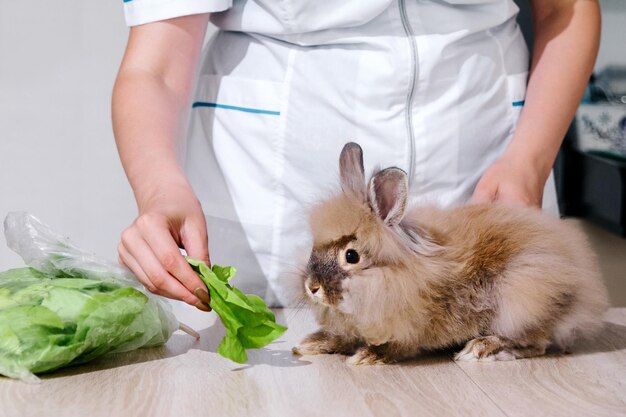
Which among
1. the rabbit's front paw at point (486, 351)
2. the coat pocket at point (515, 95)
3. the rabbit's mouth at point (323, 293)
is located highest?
the coat pocket at point (515, 95)

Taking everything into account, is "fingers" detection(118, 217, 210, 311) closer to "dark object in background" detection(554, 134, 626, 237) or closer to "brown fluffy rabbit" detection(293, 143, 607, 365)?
"brown fluffy rabbit" detection(293, 143, 607, 365)

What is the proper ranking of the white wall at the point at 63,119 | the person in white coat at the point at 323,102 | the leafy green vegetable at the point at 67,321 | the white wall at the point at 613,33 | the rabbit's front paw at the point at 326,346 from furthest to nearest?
the white wall at the point at 613,33 < the white wall at the point at 63,119 < the person in white coat at the point at 323,102 < the rabbit's front paw at the point at 326,346 < the leafy green vegetable at the point at 67,321

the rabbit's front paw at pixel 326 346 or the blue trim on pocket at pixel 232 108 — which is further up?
the blue trim on pocket at pixel 232 108

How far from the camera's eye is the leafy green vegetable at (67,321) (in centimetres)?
106

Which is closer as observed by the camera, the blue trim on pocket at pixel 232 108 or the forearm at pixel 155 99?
the forearm at pixel 155 99

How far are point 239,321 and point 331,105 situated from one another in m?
0.53

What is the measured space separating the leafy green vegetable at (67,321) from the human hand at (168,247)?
5cm

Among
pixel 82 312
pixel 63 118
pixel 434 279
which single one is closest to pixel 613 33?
pixel 63 118

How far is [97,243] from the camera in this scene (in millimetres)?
2477

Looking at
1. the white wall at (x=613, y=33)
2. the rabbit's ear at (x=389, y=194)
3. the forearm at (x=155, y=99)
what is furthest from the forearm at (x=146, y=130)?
the white wall at (x=613, y=33)

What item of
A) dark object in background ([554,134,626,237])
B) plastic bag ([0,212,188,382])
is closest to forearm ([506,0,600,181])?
plastic bag ([0,212,188,382])

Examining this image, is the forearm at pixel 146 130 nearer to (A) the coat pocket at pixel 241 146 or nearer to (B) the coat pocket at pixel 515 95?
(A) the coat pocket at pixel 241 146

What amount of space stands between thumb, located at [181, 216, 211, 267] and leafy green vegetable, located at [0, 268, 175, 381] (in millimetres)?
90

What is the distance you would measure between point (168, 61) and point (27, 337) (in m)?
0.61
